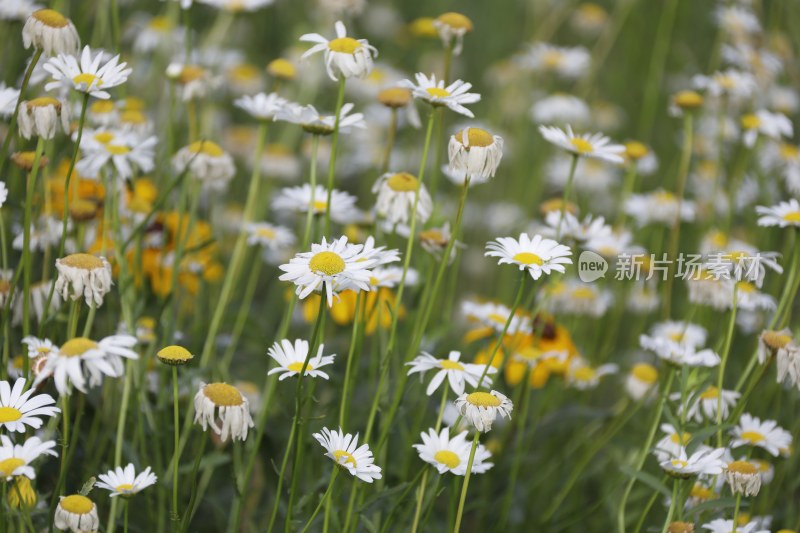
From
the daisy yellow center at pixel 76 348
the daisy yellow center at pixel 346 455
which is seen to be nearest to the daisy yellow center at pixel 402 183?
the daisy yellow center at pixel 346 455

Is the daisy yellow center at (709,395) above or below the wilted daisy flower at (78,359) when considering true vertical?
below

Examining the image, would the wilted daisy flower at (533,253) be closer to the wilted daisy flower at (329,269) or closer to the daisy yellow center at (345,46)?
the wilted daisy flower at (329,269)

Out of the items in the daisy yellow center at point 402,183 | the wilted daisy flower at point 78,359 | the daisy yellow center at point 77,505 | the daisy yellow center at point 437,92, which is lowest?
the daisy yellow center at point 77,505

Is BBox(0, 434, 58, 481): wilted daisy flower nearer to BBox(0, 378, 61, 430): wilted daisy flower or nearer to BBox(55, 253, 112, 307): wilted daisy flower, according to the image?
BBox(0, 378, 61, 430): wilted daisy flower

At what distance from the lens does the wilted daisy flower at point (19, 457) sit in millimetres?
823

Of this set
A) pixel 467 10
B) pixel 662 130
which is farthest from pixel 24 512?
pixel 467 10

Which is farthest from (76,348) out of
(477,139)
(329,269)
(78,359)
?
(477,139)

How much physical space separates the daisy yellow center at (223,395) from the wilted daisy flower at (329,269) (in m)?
0.11

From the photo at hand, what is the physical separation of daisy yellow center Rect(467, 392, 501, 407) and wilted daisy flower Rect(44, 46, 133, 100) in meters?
0.49

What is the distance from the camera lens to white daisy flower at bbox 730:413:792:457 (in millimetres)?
1169

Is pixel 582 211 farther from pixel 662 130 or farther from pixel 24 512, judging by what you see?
A: pixel 24 512

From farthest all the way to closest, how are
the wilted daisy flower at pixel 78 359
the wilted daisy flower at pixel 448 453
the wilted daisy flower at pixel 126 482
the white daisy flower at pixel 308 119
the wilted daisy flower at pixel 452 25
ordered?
the wilted daisy flower at pixel 452 25 < the white daisy flower at pixel 308 119 < the wilted daisy flower at pixel 448 453 < the wilted daisy flower at pixel 126 482 < the wilted daisy flower at pixel 78 359

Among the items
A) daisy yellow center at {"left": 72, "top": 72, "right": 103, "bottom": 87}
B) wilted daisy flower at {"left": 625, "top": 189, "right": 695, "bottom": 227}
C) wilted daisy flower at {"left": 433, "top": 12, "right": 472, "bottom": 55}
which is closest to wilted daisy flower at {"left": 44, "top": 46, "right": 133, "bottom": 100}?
daisy yellow center at {"left": 72, "top": 72, "right": 103, "bottom": 87}

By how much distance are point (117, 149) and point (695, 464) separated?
31.5 inches
